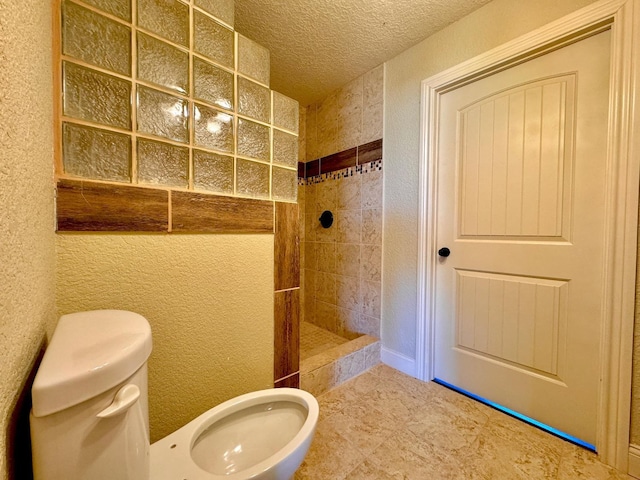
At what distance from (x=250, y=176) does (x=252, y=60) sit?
471mm

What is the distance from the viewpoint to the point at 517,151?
1.22m

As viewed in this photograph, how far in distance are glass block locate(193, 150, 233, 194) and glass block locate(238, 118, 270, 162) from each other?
85 millimetres

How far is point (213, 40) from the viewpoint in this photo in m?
0.91

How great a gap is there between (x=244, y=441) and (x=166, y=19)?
4.55ft

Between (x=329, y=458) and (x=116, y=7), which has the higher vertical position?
(x=116, y=7)

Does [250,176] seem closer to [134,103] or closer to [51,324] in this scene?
[134,103]

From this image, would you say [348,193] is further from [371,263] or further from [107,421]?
[107,421]

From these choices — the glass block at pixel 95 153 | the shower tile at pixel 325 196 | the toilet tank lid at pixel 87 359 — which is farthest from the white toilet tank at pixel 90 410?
the shower tile at pixel 325 196

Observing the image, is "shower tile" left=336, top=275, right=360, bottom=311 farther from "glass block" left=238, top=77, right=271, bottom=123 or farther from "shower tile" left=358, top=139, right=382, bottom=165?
"glass block" left=238, top=77, right=271, bottom=123

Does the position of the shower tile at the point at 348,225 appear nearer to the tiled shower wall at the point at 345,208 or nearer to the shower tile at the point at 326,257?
the tiled shower wall at the point at 345,208

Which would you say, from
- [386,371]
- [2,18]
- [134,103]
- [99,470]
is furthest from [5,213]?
[386,371]

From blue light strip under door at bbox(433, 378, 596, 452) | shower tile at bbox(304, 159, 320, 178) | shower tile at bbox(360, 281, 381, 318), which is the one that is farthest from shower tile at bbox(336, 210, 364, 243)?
blue light strip under door at bbox(433, 378, 596, 452)

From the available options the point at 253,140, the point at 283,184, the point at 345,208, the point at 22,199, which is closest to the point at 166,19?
the point at 253,140

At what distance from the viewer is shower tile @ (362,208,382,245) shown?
1.78m
